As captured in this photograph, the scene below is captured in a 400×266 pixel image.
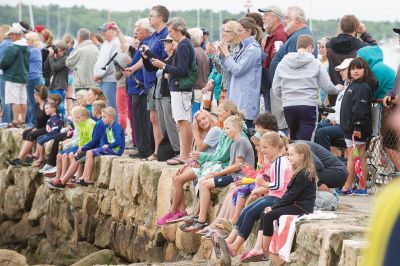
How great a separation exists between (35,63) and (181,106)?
8433mm

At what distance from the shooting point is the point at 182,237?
11.7 m

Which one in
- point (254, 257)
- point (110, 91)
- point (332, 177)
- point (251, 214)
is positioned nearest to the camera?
point (254, 257)

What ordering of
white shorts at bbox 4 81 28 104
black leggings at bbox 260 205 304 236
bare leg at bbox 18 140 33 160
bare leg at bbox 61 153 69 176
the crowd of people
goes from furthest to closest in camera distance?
white shorts at bbox 4 81 28 104
bare leg at bbox 18 140 33 160
bare leg at bbox 61 153 69 176
the crowd of people
black leggings at bbox 260 205 304 236

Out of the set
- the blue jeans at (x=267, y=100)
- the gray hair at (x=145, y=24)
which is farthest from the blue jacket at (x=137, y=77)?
the blue jeans at (x=267, y=100)

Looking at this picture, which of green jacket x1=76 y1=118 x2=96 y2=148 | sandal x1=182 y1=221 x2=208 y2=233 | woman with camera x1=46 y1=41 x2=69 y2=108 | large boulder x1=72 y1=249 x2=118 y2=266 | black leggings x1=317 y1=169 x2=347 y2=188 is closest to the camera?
black leggings x1=317 y1=169 x2=347 y2=188

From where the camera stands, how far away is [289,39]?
1138cm

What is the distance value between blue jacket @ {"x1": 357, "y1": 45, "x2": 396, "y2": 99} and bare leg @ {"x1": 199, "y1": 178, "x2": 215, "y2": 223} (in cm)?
195

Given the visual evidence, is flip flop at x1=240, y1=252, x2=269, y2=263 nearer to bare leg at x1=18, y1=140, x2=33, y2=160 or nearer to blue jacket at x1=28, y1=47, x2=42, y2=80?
bare leg at x1=18, y1=140, x2=33, y2=160

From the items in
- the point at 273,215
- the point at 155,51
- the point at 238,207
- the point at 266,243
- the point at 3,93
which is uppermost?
the point at 155,51

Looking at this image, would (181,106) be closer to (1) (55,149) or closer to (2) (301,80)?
(2) (301,80)

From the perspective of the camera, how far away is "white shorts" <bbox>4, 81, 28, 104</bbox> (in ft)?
65.8

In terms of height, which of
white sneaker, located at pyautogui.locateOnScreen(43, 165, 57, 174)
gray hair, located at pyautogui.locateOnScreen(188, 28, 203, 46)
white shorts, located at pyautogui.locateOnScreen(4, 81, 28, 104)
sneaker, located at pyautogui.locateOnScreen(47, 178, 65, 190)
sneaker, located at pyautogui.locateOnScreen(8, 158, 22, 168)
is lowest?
sneaker, located at pyautogui.locateOnScreen(47, 178, 65, 190)

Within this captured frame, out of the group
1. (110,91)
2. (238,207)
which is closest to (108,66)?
(110,91)

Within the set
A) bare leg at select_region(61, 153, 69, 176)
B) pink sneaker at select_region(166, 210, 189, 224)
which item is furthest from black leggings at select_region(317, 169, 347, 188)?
bare leg at select_region(61, 153, 69, 176)
